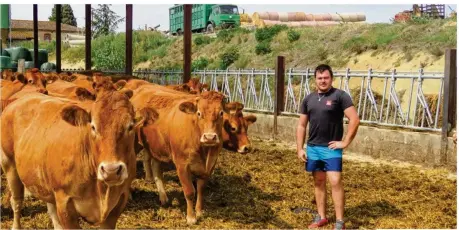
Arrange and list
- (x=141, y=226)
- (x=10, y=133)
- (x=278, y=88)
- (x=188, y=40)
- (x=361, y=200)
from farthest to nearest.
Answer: (x=278, y=88)
(x=188, y=40)
(x=361, y=200)
(x=141, y=226)
(x=10, y=133)

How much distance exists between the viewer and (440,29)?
23047 millimetres

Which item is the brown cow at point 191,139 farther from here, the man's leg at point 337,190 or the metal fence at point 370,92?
the metal fence at point 370,92

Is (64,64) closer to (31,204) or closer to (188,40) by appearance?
(188,40)

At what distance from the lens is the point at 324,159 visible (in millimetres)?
5547

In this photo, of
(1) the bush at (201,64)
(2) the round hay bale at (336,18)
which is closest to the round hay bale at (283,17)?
(2) the round hay bale at (336,18)

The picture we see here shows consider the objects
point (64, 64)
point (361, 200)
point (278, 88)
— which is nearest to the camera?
point (361, 200)

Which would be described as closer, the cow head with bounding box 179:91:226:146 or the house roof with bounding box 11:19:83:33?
the cow head with bounding box 179:91:226:146

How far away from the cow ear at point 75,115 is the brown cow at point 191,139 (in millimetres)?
1849

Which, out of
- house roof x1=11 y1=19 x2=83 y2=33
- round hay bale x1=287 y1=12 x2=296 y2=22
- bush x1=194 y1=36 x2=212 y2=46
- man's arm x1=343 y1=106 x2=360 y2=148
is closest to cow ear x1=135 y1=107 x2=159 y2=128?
man's arm x1=343 y1=106 x2=360 y2=148

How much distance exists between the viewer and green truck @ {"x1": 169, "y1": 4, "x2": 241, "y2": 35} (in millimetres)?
41094

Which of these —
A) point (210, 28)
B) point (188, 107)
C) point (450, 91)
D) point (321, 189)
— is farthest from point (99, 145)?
point (210, 28)

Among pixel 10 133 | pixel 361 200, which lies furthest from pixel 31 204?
pixel 361 200

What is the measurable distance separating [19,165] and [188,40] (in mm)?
6123

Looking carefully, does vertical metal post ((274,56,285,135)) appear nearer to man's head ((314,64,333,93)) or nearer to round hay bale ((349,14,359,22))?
man's head ((314,64,333,93))
